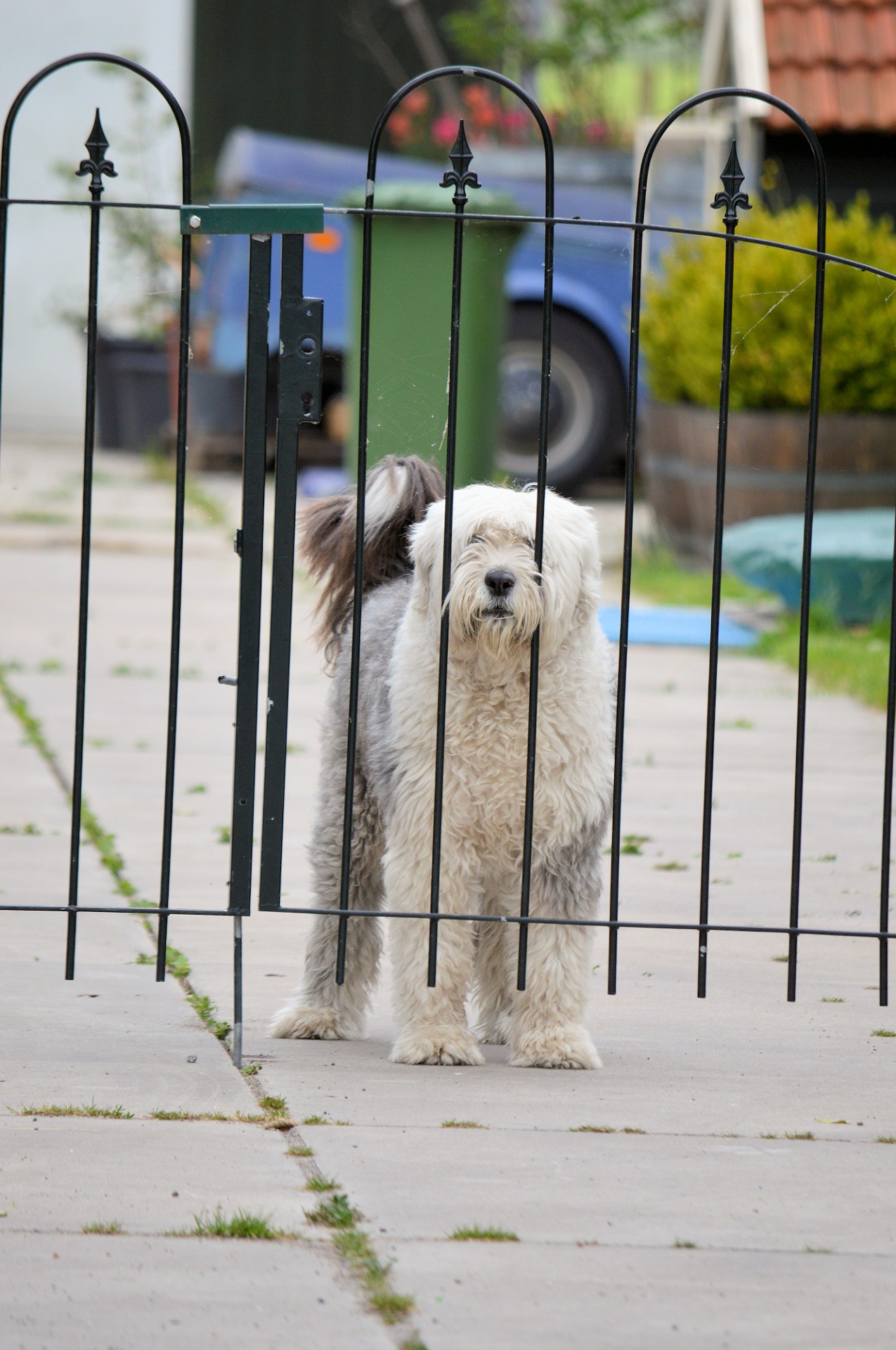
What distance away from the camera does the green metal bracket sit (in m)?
3.50

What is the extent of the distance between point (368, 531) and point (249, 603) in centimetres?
46

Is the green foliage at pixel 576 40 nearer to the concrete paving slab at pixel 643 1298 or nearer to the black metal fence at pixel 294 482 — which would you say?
the black metal fence at pixel 294 482

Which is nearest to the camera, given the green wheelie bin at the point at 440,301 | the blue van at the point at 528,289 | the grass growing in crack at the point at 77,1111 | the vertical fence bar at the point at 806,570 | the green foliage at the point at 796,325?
the grass growing in crack at the point at 77,1111

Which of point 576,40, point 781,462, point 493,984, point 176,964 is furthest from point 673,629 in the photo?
point 576,40

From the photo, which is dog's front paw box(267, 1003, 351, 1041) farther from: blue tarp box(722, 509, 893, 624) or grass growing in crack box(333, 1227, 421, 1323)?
blue tarp box(722, 509, 893, 624)

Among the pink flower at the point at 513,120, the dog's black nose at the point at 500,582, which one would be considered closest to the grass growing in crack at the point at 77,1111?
the dog's black nose at the point at 500,582

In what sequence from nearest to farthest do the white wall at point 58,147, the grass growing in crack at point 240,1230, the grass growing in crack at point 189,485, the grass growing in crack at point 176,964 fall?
the grass growing in crack at point 240,1230 < the grass growing in crack at point 176,964 < the grass growing in crack at point 189,485 < the white wall at point 58,147

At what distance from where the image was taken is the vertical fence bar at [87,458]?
345 centimetres

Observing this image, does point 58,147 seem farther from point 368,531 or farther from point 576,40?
point 368,531

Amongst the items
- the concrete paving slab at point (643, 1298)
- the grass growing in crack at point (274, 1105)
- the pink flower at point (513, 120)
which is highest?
the pink flower at point (513, 120)

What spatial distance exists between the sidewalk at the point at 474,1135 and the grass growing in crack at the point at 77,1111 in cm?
2

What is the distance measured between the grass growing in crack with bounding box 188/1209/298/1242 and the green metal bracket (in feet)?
6.10

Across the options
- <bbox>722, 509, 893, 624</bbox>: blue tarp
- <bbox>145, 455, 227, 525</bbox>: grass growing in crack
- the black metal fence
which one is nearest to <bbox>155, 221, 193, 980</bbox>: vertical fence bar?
the black metal fence

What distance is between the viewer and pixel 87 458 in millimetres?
3529
